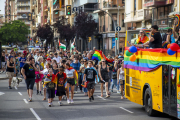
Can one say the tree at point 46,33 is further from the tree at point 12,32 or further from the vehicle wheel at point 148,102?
the vehicle wheel at point 148,102

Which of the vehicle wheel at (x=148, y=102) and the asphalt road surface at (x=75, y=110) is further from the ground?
the vehicle wheel at (x=148, y=102)

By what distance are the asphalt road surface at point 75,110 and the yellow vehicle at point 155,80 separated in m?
0.56

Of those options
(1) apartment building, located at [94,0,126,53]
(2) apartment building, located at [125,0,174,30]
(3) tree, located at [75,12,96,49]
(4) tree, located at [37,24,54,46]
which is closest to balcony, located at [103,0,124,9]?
(1) apartment building, located at [94,0,126,53]

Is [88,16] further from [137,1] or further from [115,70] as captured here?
[115,70]

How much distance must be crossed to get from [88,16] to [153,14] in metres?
19.9

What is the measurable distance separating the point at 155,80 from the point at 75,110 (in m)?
3.56

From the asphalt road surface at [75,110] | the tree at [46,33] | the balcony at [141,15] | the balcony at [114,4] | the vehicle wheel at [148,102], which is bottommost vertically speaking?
the asphalt road surface at [75,110]

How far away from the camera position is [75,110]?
12.9m

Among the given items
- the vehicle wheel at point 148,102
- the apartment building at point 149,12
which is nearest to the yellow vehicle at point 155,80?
the vehicle wheel at point 148,102

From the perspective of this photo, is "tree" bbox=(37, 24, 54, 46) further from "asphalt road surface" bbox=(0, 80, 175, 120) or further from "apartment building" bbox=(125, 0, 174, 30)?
"asphalt road surface" bbox=(0, 80, 175, 120)

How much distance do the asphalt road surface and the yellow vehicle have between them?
0.56 metres

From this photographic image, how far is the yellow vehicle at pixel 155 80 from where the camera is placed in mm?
9484

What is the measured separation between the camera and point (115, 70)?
1817 cm

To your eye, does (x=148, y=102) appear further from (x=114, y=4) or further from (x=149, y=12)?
(x=114, y=4)
